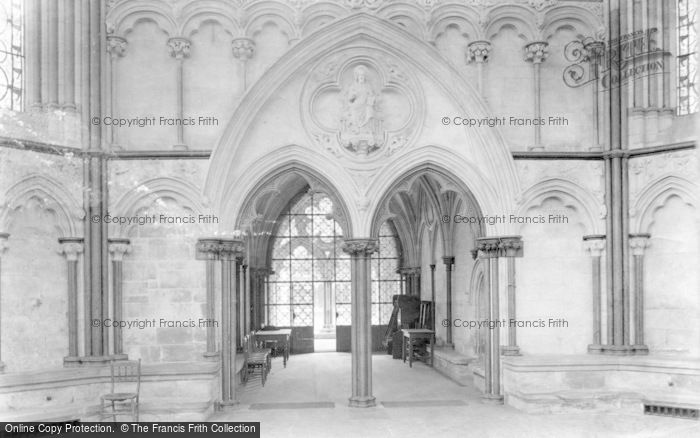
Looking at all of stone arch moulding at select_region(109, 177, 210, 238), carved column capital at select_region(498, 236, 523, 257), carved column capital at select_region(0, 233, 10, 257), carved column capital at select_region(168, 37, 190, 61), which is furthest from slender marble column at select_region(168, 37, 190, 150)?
carved column capital at select_region(498, 236, 523, 257)

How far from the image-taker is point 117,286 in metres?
12.1

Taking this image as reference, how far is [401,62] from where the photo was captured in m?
13.0

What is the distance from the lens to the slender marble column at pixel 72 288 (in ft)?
38.2

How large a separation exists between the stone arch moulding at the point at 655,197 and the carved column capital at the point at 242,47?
22.6 ft

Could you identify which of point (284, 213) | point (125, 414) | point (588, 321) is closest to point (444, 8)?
point (588, 321)

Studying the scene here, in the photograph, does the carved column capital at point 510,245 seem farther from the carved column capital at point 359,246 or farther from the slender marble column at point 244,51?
the slender marble column at point 244,51

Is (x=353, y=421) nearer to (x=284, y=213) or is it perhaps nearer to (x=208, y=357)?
(x=208, y=357)

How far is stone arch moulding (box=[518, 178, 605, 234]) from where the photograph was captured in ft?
41.7

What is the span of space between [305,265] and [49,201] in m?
11.1

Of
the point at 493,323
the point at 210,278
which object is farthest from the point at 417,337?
the point at 210,278

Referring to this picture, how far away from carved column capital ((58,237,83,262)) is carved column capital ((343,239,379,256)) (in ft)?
14.0

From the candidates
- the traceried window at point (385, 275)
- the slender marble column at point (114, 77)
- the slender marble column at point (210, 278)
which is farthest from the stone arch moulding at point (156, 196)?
the traceried window at point (385, 275)

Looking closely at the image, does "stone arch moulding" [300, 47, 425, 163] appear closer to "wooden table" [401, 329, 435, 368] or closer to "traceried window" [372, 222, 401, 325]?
"wooden table" [401, 329, 435, 368]

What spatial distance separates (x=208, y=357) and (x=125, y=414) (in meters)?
1.68
